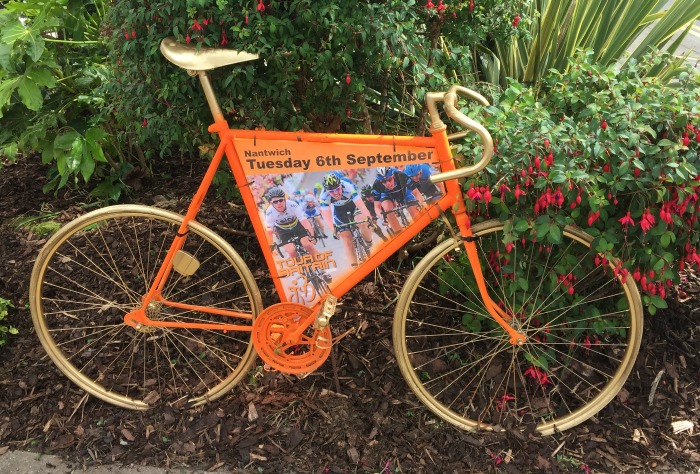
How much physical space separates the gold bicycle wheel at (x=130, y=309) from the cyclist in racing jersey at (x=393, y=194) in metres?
0.64

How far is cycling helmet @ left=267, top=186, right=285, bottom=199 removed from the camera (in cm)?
233

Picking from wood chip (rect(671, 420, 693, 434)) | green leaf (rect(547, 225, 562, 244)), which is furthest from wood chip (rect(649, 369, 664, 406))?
green leaf (rect(547, 225, 562, 244))

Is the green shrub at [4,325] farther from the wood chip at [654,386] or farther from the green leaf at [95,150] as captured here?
the wood chip at [654,386]

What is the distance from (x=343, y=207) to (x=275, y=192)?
27 centimetres

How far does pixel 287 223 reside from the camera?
2.40m

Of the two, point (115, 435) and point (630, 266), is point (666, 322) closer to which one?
point (630, 266)

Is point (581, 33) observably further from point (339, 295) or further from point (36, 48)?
point (36, 48)

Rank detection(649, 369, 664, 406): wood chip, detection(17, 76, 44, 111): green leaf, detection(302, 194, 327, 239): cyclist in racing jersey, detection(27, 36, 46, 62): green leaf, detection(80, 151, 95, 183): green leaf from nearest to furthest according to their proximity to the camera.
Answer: detection(302, 194, 327, 239): cyclist in racing jersey
detection(649, 369, 664, 406): wood chip
detection(27, 36, 46, 62): green leaf
detection(17, 76, 44, 111): green leaf
detection(80, 151, 95, 183): green leaf

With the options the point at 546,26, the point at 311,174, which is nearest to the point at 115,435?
the point at 311,174

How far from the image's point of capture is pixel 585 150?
2.21 meters

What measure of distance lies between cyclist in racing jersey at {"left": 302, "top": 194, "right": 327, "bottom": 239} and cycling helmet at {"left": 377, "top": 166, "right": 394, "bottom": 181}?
0.27 meters

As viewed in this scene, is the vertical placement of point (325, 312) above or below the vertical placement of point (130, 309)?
above

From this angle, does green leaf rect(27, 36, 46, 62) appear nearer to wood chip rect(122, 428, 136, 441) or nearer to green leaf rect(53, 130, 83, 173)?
green leaf rect(53, 130, 83, 173)

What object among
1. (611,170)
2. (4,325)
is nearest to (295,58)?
(611,170)
